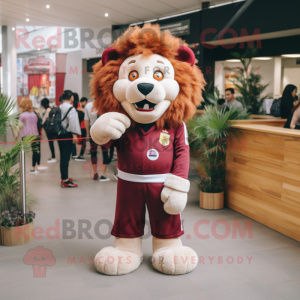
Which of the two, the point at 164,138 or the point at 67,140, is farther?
the point at 67,140

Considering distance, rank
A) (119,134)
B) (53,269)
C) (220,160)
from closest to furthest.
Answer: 1. (119,134)
2. (53,269)
3. (220,160)

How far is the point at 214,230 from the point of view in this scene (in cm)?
384

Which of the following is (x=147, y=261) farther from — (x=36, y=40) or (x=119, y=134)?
(x=36, y=40)

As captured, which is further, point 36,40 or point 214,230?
point 36,40

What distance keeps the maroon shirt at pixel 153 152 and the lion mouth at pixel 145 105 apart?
184mm

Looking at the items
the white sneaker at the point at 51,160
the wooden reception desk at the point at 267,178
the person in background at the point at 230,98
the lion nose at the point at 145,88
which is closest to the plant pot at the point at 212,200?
the wooden reception desk at the point at 267,178

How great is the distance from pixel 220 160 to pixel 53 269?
249 centimetres

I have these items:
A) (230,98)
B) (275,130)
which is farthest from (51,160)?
(275,130)

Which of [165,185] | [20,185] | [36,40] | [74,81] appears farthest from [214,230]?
[36,40]

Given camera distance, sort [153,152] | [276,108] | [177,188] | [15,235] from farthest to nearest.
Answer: [276,108]
[15,235]
[153,152]
[177,188]

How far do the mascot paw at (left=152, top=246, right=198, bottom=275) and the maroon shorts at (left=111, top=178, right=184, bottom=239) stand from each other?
123 mm

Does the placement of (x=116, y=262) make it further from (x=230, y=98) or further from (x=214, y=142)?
(x=230, y=98)

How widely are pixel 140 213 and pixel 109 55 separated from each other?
4.12 ft

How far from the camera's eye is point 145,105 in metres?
2.72
